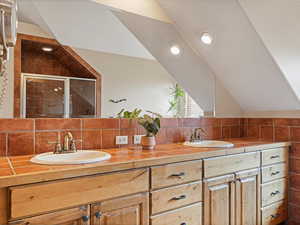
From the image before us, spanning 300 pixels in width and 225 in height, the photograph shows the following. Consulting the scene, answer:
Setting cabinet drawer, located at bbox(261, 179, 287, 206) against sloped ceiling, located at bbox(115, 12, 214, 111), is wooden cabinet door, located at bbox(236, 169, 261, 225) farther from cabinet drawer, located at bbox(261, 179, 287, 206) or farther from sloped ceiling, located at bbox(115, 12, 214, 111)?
sloped ceiling, located at bbox(115, 12, 214, 111)

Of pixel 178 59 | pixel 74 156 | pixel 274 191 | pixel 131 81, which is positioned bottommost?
pixel 274 191

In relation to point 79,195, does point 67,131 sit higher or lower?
higher

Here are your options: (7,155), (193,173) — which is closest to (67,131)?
(7,155)

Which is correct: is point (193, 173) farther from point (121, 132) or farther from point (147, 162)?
point (121, 132)

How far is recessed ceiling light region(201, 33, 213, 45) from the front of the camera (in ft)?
8.05

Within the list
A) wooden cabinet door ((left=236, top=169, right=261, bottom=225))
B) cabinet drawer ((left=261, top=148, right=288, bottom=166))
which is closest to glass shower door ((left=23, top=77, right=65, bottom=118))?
wooden cabinet door ((left=236, top=169, right=261, bottom=225))

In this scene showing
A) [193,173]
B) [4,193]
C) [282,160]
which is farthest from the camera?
[282,160]

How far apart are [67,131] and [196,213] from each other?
1.15 metres

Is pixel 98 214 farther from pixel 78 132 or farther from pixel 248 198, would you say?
pixel 248 198

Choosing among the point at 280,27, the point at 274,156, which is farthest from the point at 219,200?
the point at 280,27

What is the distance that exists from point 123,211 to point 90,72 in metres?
1.16

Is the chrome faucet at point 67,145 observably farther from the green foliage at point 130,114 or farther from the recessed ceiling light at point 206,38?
the recessed ceiling light at point 206,38

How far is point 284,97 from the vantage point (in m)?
2.63

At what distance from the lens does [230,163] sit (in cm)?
211
